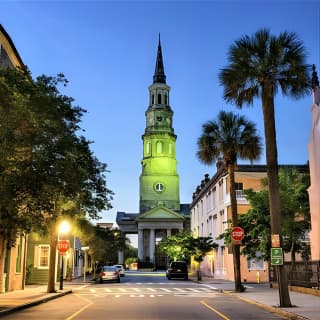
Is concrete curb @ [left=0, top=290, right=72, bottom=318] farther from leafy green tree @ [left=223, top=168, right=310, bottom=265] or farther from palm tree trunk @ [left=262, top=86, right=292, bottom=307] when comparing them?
leafy green tree @ [left=223, top=168, right=310, bottom=265]

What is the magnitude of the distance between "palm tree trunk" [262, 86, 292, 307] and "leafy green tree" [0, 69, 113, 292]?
7276 mm

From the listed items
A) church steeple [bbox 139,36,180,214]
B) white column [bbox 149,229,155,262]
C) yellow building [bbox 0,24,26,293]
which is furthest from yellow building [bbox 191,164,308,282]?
church steeple [bbox 139,36,180,214]

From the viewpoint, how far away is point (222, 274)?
51875 millimetres

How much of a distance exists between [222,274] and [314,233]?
2427 centimetres

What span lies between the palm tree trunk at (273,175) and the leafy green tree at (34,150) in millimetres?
7276

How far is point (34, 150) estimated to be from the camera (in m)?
17.3

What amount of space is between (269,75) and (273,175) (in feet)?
14.1

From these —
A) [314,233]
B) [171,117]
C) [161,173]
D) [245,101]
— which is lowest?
[314,233]

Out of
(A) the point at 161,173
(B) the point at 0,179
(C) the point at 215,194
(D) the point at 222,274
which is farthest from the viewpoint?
(A) the point at 161,173

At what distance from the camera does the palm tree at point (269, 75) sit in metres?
20.4

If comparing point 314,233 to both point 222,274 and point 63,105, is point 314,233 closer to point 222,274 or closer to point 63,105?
point 63,105

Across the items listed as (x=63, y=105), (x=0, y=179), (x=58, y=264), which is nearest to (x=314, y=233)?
(x=63, y=105)

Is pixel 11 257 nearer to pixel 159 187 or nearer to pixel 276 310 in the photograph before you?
pixel 276 310

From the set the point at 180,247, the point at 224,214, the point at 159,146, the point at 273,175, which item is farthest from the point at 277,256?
the point at 159,146
